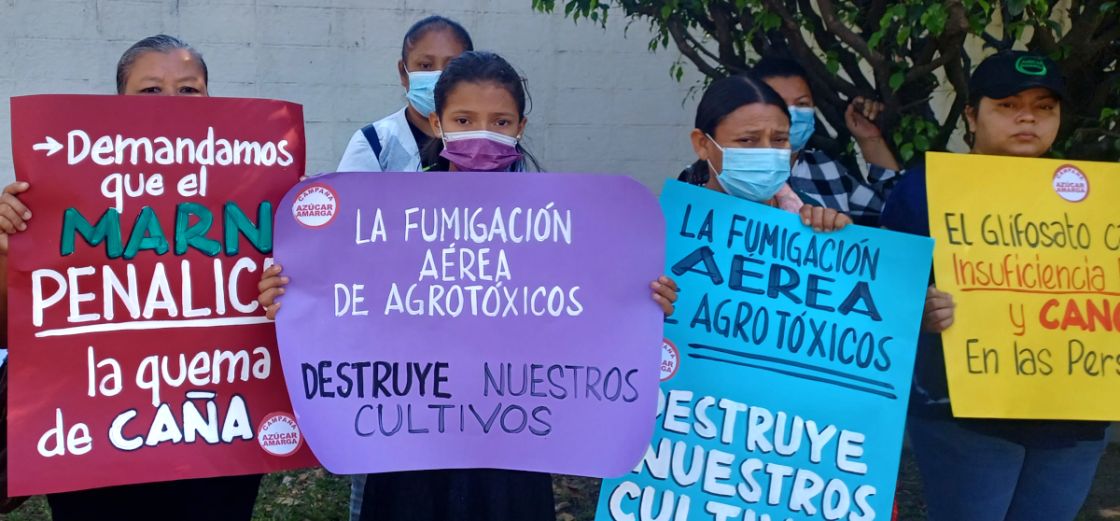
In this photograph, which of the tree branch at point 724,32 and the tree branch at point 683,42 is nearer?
the tree branch at point 724,32

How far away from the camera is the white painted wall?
17.8 feet

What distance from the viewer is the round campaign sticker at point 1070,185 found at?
2904mm

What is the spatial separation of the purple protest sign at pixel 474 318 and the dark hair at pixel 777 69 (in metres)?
1.18

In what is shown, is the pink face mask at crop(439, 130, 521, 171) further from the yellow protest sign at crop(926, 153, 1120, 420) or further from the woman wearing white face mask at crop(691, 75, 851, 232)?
the yellow protest sign at crop(926, 153, 1120, 420)

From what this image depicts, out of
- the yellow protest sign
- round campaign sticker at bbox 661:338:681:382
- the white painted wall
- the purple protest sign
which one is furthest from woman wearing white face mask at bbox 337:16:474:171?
the white painted wall

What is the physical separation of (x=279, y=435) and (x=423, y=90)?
124cm

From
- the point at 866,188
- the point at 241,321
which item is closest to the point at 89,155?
the point at 241,321

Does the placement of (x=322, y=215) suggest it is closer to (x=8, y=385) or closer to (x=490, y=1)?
(x=8, y=385)

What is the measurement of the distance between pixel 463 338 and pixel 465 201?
312mm

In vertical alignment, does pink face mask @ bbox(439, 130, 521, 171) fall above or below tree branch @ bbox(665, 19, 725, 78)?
below

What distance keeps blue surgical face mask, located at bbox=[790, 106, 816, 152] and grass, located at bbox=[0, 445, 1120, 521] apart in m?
1.92

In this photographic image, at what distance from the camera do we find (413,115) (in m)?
3.43

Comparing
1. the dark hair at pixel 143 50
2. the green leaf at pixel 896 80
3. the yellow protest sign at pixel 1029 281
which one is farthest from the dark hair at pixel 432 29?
the yellow protest sign at pixel 1029 281

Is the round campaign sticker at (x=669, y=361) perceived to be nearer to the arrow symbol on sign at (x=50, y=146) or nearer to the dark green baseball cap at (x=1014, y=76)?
the dark green baseball cap at (x=1014, y=76)
